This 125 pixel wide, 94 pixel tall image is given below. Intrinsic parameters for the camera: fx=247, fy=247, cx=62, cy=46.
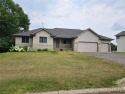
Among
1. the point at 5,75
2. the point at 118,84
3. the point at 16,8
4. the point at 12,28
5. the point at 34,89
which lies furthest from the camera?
the point at 16,8

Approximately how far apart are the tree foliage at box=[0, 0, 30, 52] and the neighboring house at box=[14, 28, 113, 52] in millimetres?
10067

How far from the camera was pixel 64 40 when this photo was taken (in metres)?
45.1

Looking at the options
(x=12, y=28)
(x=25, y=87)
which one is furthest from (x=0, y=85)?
(x=12, y=28)

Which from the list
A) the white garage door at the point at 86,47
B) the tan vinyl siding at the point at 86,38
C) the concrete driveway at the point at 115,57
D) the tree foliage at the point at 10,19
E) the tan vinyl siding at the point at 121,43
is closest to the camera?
the concrete driveway at the point at 115,57

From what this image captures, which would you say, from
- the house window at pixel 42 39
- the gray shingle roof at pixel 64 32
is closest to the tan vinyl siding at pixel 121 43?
the gray shingle roof at pixel 64 32

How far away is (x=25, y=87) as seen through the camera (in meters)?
→ 10.9

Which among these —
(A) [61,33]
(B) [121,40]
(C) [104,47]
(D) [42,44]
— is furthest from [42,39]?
(B) [121,40]

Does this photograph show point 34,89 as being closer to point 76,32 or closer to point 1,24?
point 76,32

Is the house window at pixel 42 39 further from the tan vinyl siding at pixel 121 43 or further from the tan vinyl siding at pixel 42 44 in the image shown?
the tan vinyl siding at pixel 121 43

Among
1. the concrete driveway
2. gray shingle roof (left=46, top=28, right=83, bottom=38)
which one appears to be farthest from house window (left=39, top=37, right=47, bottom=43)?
the concrete driveway

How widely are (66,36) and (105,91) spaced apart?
1332 inches

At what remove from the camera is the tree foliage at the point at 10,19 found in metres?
53.2

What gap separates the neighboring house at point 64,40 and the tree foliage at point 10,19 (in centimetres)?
1007

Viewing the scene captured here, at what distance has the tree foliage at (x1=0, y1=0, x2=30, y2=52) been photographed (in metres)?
53.2
